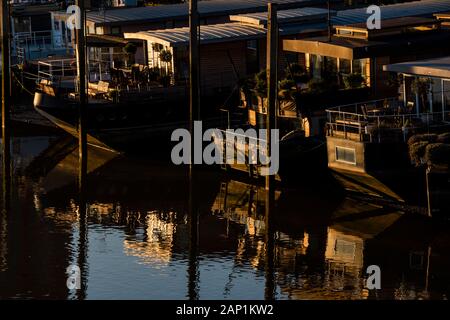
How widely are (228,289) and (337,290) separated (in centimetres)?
327

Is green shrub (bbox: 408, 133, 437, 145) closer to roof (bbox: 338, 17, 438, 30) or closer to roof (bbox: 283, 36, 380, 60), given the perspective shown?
roof (bbox: 283, 36, 380, 60)

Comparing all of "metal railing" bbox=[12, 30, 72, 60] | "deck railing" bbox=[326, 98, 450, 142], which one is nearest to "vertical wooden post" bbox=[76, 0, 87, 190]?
"deck railing" bbox=[326, 98, 450, 142]

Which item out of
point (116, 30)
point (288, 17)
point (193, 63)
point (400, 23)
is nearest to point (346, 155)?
point (193, 63)

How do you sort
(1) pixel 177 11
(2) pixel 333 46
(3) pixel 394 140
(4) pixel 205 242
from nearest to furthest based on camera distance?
(4) pixel 205 242
(3) pixel 394 140
(2) pixel 333 46
(1) pixel 177 11

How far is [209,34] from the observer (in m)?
64.0

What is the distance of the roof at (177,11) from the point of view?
71.8 m

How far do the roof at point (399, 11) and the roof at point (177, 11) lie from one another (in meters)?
4.83

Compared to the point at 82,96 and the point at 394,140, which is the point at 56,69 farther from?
the point at 394,140

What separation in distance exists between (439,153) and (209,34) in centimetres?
2017

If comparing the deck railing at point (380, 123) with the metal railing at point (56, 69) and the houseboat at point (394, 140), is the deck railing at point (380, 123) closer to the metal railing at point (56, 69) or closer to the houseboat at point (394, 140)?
the houseboat at point (394, 140)

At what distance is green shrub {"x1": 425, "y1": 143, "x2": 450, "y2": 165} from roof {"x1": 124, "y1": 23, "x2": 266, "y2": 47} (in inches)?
735
